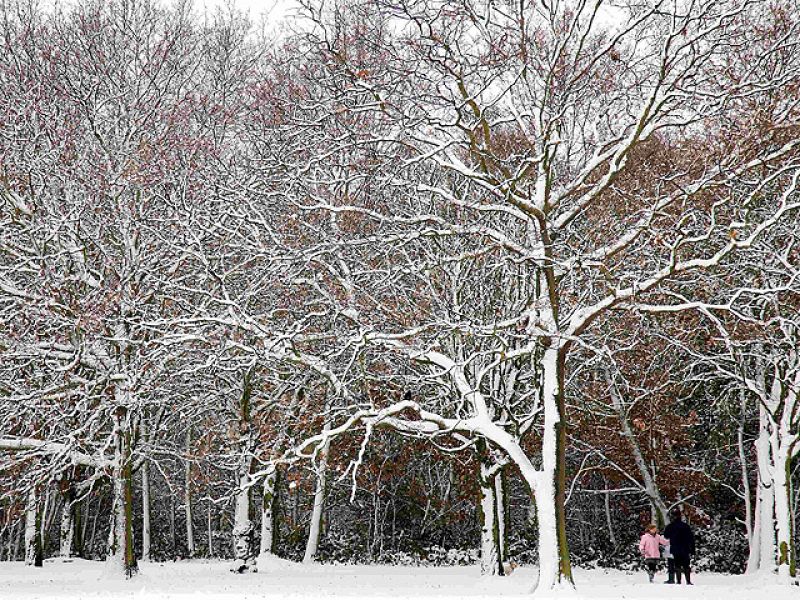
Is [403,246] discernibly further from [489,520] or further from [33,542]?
[33,542]

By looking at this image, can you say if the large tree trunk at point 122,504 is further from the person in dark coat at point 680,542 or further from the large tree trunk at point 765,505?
the large tree trunk at point 765,505

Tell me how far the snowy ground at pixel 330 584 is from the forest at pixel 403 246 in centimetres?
92

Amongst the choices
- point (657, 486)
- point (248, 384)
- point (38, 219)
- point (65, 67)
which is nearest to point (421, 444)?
point (248, 384)

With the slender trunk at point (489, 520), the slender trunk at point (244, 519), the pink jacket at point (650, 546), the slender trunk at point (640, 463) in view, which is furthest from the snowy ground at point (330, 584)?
the slender trunk at point (640, 463)

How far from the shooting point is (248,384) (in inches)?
827

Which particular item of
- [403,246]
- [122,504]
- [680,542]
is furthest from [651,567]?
[122,504]

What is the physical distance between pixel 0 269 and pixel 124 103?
16.0ft

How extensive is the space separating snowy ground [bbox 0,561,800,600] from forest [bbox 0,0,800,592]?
92 cm

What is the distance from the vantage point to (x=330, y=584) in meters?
18.9

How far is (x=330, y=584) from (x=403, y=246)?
23.6ft

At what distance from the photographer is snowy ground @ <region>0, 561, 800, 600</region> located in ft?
46.3

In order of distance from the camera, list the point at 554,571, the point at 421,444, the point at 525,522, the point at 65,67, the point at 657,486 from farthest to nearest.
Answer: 1. the point at 525,522
2. the point at 657,486
3. the point at 421,444
4. the point at 65,67
5. the point at 554,571

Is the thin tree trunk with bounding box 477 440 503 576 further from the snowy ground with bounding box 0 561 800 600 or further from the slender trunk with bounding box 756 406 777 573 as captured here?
the slender trunk with bounding box 756 406 777 573

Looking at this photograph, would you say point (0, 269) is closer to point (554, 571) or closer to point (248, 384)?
point (248, 384)
